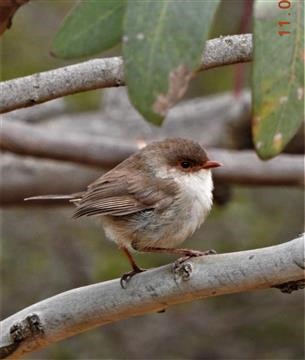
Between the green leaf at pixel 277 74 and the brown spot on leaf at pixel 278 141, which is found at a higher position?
the green leaf at pixel 277 74

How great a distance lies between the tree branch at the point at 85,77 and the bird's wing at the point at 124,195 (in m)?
1.00

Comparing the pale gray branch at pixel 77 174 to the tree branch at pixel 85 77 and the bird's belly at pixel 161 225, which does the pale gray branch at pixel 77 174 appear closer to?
the bird's belly at pixel 161 225

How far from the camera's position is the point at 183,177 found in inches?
175

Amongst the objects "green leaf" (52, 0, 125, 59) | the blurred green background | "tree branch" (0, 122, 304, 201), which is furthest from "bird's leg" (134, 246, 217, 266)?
the blurred green background

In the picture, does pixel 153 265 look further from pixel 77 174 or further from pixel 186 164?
pixel 186 164

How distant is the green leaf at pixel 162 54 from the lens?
205cm

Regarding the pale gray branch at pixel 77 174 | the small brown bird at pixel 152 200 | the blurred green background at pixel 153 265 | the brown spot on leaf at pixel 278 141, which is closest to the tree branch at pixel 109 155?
the pale gray branch at pixel 77 174

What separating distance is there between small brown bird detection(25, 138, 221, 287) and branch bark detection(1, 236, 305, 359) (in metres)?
0.57

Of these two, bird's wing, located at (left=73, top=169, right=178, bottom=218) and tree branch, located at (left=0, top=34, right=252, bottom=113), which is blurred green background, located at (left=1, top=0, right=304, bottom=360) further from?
tree branch, located at (left=0, top=34, right=252, bottom=113)

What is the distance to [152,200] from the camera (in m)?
4.20

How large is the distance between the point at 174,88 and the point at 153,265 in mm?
5188

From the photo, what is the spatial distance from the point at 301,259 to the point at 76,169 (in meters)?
4.35

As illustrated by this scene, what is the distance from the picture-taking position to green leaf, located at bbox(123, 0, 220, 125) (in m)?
2.05

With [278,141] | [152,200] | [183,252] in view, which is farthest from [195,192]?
[278,141]
